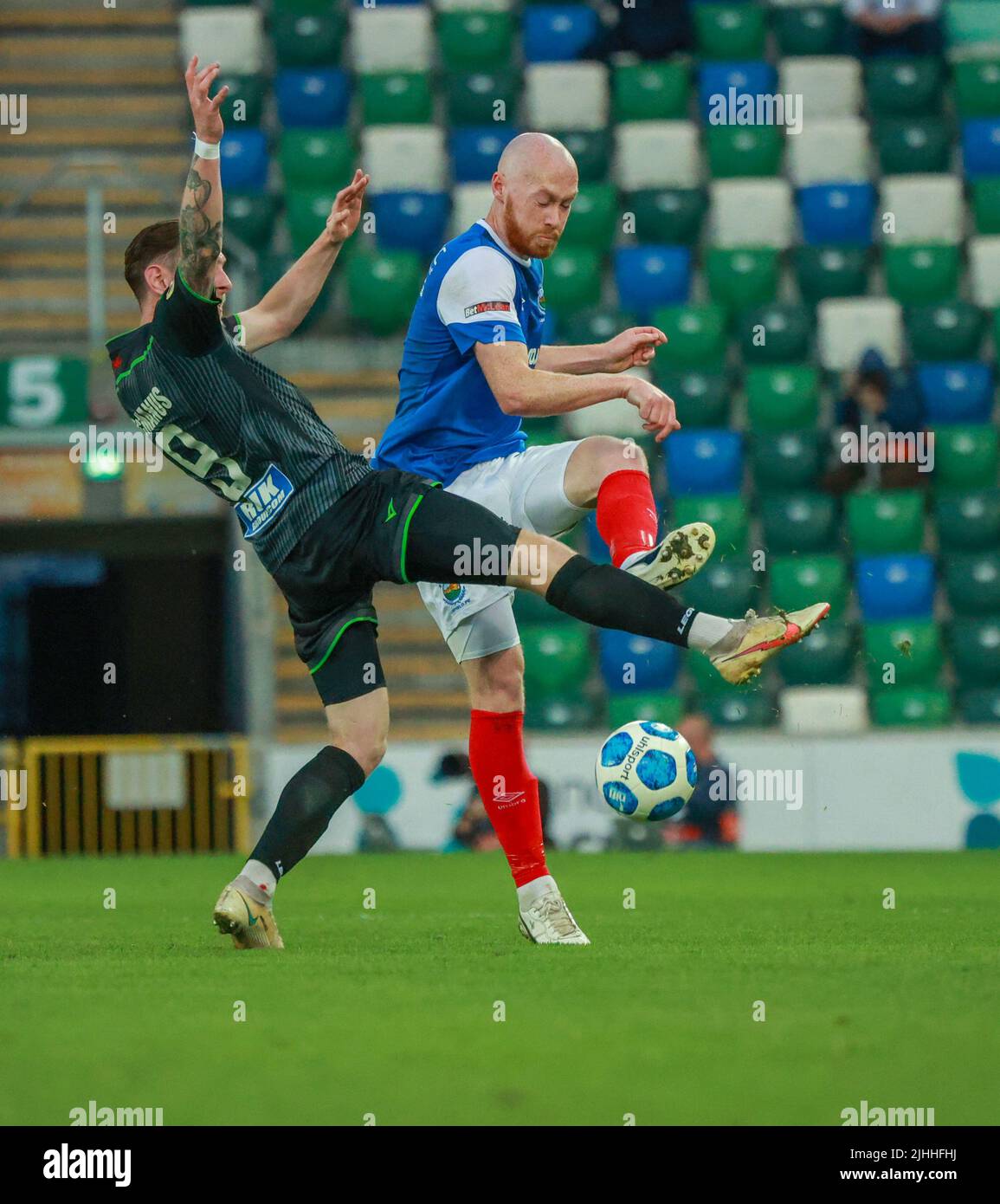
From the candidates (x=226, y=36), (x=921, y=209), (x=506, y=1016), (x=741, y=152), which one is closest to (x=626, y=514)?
(x=506, y=1016)

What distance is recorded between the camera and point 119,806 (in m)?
13.0

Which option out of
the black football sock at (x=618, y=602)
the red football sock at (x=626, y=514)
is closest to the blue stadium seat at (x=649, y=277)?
the red football sock at (x=626, y=514)

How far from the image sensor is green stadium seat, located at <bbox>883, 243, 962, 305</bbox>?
48.8 feet

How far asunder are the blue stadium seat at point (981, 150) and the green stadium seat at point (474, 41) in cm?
370

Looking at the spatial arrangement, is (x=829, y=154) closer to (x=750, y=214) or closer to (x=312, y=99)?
(x=750, y=214)

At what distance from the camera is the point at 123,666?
16.1m

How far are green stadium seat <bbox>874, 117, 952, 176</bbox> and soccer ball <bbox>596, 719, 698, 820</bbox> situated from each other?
10.7 meters

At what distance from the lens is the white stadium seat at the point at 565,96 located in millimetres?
15531

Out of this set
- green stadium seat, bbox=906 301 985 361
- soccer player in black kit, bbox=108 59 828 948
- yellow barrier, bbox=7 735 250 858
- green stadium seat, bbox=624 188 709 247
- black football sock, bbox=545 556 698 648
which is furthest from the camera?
green stadium seat, bbox=624 188 709 247

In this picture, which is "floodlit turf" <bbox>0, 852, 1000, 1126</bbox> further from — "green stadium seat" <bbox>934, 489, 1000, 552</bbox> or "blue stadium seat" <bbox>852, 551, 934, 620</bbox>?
"green stadium seat" <bbox>934, 489, 1000, 552</bbox>

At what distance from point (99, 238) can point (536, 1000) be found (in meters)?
9.17

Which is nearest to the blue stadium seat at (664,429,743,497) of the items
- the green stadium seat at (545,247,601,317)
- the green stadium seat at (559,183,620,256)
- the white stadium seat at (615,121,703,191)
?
the green stadium seat at (545,247,601,317)

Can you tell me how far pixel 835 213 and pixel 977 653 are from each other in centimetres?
392
